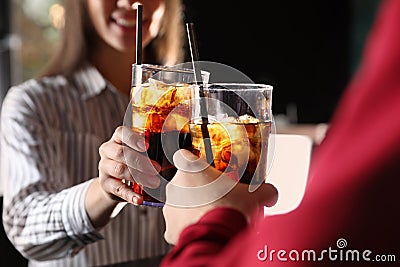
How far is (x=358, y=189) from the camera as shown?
0.22 meters

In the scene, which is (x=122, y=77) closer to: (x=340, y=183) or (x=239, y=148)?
(x=239, y=148)

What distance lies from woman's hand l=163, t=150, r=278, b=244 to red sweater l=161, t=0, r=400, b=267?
0.09 meters

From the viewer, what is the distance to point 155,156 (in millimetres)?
462

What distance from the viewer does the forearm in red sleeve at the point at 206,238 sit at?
33 cm

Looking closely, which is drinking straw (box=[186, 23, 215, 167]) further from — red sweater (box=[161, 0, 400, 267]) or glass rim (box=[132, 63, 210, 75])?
red sweater (box=[161, 0, 400, 267])

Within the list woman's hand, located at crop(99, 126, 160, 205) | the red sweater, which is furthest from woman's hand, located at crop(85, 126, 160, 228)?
the red sweater

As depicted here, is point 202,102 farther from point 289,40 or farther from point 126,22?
point 289,40

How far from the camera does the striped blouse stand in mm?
588

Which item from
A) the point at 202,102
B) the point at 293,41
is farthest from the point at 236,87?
the point at 293,41

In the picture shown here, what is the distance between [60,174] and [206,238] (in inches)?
11.7

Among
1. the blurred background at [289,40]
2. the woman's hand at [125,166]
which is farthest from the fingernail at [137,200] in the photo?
the blurred background at [289,40]

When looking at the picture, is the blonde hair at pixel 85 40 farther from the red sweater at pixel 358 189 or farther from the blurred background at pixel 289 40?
the red sweater at pixel 358 189

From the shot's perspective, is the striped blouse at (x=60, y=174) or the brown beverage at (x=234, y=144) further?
the striped blouse at (x=60, y=174)

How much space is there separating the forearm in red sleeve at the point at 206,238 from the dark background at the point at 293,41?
0.53 feet
